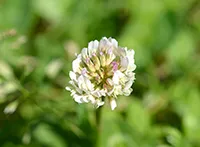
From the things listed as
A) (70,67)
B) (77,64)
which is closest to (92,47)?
(77,64)

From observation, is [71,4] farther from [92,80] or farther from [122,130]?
[92,80]

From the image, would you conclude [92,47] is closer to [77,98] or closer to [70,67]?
[77,98]

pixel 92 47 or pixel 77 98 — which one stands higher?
pixel 92 47

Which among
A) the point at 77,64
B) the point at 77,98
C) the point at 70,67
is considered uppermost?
the point at 70,67

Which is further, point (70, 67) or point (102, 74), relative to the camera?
point (70, 67)

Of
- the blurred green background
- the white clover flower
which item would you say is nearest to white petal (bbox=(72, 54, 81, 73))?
the white clover flower
